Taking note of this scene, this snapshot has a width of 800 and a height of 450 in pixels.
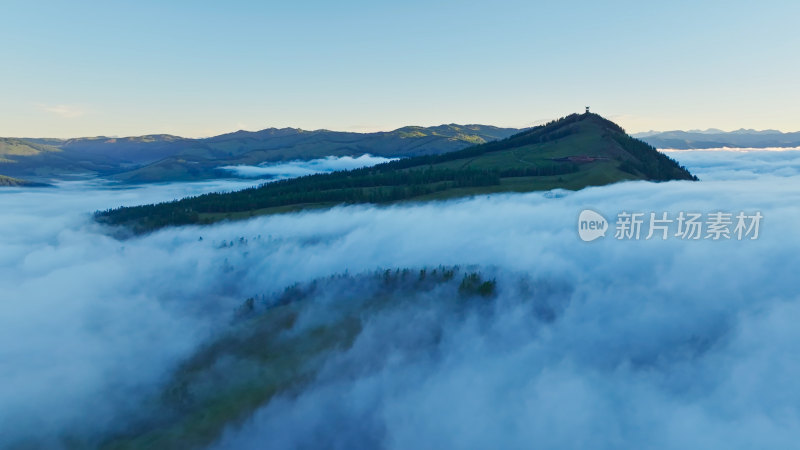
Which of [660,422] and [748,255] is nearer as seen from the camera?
[660,422]

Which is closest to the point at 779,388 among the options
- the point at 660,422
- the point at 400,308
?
A: the point at 660,422

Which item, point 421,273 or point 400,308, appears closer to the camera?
point 400,308

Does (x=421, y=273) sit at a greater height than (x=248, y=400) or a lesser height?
greater

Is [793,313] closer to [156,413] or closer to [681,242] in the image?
[681,242]

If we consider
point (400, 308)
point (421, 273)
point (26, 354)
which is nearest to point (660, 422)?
point (400, 308)

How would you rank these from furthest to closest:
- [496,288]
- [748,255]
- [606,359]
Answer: [496,288]
[748,255]
[606,359]

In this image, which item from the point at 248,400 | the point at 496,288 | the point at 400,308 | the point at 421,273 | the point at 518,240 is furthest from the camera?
the point at 518,240

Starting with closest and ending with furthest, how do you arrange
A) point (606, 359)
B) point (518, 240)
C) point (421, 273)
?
point (606, 359), point (421, 273), point (518, 240)

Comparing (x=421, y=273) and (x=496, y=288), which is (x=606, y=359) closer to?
(x=496, y=288)

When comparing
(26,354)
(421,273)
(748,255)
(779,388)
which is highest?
(748,255)

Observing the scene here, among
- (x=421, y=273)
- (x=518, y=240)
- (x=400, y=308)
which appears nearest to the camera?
(x=400, y=308)
